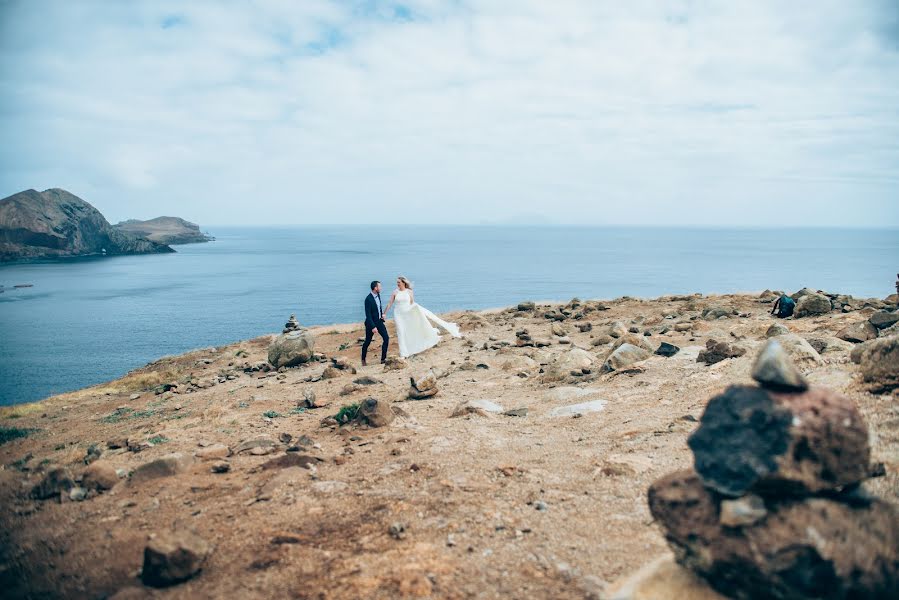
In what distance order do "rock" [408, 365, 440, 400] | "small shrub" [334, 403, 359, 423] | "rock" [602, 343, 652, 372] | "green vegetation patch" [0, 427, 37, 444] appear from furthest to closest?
"rock" [602, 343, 652, 372], "rock" [408, 365, 440, 400], "green vegetation patch" [0, 427, 37, 444], "small shrub" [334, 403, 359, 423]

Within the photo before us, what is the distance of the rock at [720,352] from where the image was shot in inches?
481

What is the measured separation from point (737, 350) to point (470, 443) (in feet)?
24.2

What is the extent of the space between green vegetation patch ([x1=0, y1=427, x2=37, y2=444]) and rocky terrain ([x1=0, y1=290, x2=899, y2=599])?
8 centimetres

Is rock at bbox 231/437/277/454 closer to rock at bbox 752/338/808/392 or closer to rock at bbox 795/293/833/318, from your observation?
rock at bbox 752/338/808/392

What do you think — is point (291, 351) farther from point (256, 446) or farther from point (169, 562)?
point (169, 562)

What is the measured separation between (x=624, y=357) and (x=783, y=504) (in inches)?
388

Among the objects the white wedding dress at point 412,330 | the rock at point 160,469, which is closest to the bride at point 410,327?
the white wedding dress at point 412,330

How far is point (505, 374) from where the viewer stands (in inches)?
582

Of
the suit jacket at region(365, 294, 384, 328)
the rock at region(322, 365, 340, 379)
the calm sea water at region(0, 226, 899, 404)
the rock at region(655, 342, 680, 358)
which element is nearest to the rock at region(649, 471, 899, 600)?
the rock at region(655, 342, 680, 358)

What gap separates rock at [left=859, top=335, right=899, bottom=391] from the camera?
7536mm

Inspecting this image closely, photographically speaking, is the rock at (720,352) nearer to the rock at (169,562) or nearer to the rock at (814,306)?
the rock at (814,306)

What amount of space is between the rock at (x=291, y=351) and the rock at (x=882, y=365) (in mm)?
15502

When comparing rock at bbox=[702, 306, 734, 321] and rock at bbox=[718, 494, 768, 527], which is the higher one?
rock at bbox=[718, 494, 768, 527]

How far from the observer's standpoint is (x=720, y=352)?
1230cm
